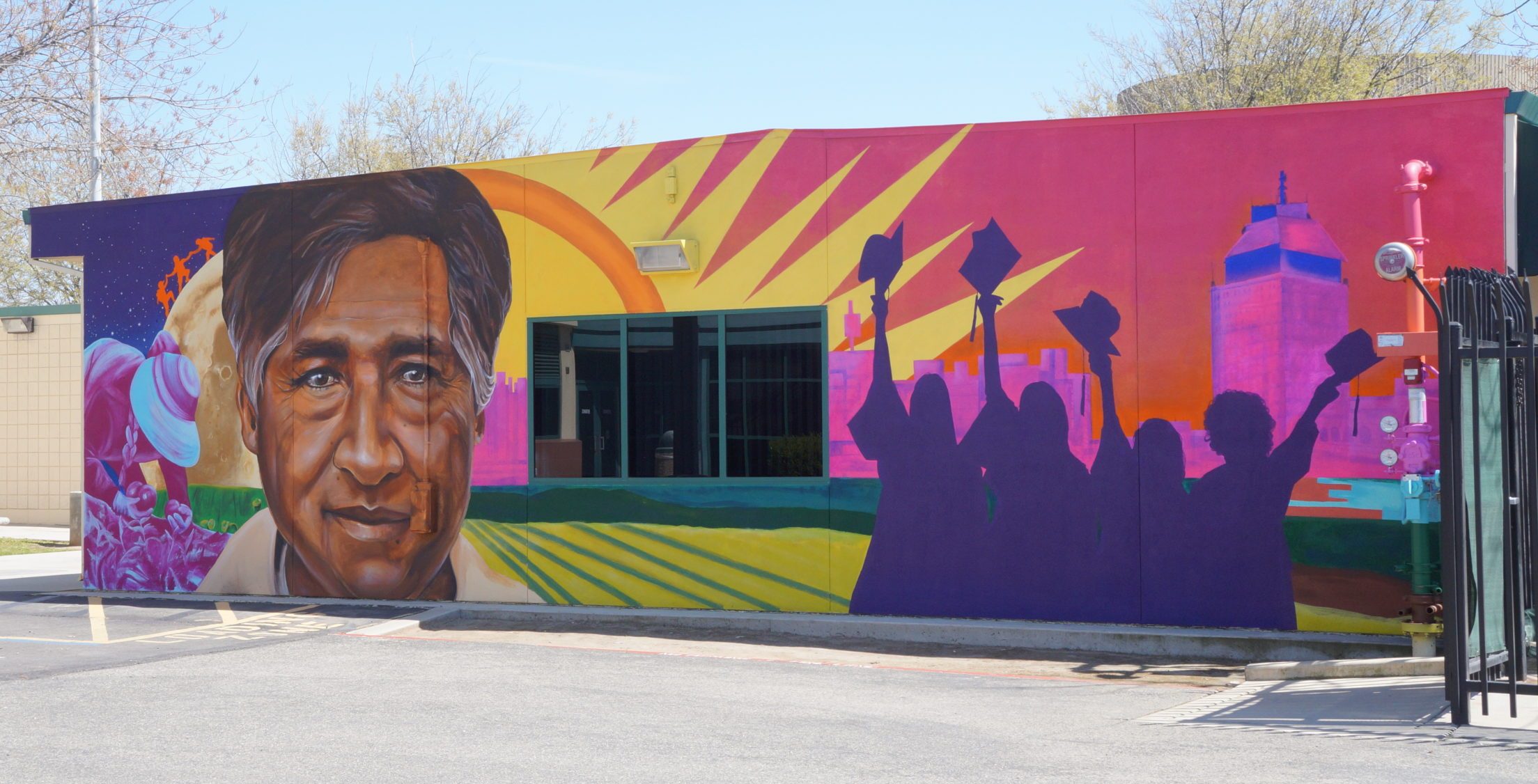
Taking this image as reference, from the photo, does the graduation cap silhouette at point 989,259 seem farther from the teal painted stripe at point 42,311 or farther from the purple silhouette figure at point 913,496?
the teal painted stripe at point 42,311

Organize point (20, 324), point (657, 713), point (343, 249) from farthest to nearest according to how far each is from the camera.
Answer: point (20, 324) → point (343, 249) → point (657, 713)

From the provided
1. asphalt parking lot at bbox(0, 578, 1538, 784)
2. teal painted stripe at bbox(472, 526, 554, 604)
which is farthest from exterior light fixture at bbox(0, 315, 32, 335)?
teal painted stripe at bbox(472, 526, 554, 604)

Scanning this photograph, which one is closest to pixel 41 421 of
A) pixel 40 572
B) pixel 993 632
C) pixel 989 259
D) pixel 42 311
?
pixel 42 311

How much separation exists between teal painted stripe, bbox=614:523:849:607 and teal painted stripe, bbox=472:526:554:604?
1097 mm

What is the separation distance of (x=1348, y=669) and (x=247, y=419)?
36.9 ft

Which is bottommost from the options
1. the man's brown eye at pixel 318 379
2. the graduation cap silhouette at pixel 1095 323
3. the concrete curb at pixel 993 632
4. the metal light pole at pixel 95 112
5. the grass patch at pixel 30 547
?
the concrete curb at pixel 993 632

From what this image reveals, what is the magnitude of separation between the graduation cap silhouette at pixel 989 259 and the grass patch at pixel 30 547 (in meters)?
15.4

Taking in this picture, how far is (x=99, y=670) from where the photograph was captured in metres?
10.4

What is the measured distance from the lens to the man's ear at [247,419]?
15.0 m

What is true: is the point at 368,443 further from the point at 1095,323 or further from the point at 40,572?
the point at 1095,323

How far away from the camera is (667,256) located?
13.0 meters

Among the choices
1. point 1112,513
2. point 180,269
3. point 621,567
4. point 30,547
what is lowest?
point 30,547

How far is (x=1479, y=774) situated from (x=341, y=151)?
4298 centimetres

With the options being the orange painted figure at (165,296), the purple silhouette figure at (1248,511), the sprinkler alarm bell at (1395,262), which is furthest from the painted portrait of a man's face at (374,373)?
the sprinkler alarm bell at (1395,262)
